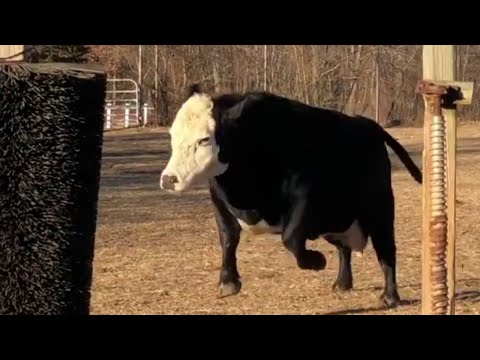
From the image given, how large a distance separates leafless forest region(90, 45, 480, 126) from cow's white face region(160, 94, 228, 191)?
2636 cm

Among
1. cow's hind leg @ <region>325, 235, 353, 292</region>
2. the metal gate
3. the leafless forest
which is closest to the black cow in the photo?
cow's hind leg @ <region>325, 235, 353, 292</region>

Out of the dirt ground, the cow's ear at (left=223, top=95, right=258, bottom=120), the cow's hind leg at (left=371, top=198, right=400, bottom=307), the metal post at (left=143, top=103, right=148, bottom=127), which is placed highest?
the cow's ear at (left=223, top=95, right=258, bottom=120)

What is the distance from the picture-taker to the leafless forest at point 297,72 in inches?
1383

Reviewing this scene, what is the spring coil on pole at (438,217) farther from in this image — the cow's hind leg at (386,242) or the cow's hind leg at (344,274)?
the cow's hind leg at (344,274)

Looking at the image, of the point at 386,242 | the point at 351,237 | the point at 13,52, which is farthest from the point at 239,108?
the point at 13,52

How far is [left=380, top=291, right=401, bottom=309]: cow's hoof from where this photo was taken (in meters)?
7.83

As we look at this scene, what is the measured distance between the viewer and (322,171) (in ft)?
24.7

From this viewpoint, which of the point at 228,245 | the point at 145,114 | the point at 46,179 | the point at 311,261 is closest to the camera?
the point at 46,179

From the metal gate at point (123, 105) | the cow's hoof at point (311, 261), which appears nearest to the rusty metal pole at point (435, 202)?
the cow's hoof at point (311, 261)

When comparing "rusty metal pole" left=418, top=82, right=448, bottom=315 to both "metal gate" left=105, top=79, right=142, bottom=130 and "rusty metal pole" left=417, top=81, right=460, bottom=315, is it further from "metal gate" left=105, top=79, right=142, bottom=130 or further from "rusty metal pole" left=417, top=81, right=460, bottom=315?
"metal gate" left=105, top=79, right=142, bottom=130

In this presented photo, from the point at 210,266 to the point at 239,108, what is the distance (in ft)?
9.93

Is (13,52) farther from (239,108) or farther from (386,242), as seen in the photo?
(386,242)

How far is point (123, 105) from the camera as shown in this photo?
3825 cm
